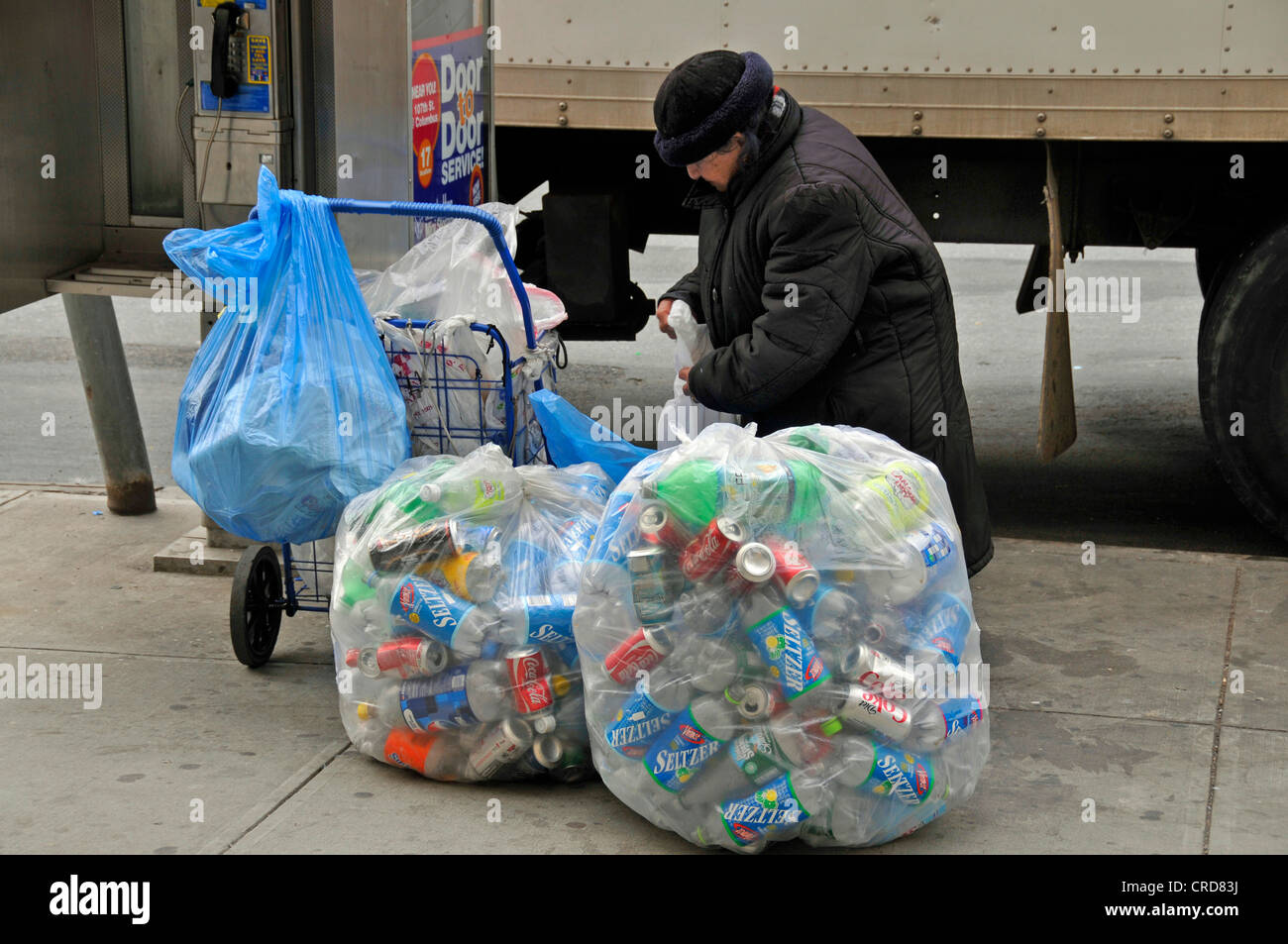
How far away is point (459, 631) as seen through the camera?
3344 millimetres

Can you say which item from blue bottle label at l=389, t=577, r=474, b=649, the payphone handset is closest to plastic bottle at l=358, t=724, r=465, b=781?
blue bottle label at l=389, t=577, r=474, b=649

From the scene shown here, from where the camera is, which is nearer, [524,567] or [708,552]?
[708,552]

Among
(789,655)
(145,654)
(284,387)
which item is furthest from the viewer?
(145,654)

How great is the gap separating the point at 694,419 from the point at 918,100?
167 centimetres

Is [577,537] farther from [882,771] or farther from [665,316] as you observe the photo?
[882,771]

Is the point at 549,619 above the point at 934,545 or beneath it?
beneath

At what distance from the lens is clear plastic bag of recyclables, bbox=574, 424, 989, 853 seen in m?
3.05

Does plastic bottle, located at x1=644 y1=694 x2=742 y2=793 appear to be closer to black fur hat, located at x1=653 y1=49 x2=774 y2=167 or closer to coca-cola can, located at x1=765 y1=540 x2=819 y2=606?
coca-cola can, located at x1=765 y1=540 x2=819 y2=606

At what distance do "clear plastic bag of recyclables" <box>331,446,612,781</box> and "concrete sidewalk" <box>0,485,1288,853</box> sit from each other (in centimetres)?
11

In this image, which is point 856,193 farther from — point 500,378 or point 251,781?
point 251,781

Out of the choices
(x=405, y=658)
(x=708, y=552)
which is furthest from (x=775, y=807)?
(x=405, y=658)

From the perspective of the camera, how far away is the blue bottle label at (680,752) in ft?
10.1

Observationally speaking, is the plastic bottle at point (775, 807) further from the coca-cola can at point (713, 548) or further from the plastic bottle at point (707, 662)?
the coca-cola can at point (713, 548)

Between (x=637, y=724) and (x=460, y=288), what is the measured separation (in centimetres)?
139
